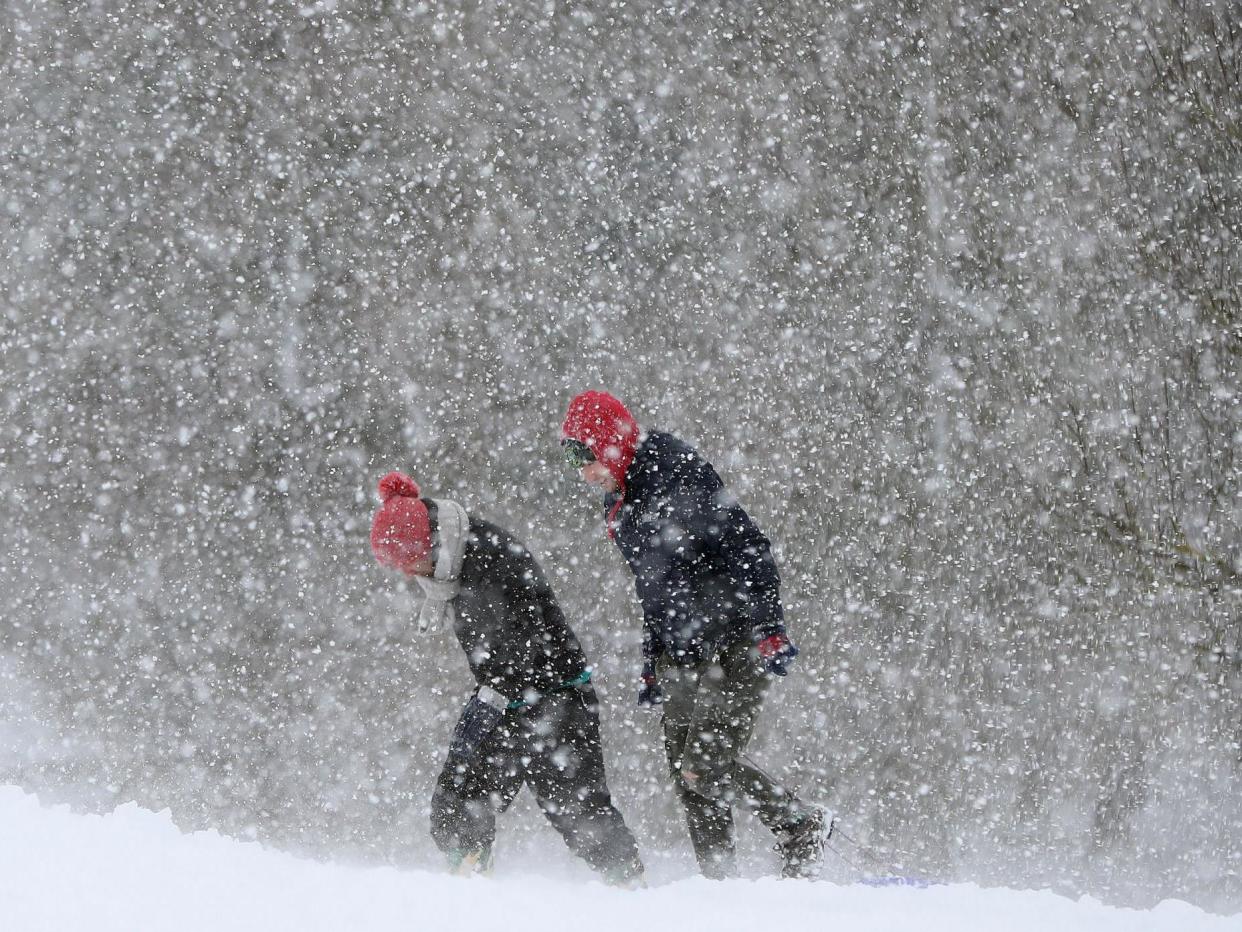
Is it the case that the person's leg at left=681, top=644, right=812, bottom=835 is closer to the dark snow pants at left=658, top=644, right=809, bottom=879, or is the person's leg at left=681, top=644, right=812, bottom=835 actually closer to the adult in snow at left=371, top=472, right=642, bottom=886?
the dark snow pants at left=658, top=644, right=809, bottom=879

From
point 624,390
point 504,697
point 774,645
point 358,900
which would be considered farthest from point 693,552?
point 624,390

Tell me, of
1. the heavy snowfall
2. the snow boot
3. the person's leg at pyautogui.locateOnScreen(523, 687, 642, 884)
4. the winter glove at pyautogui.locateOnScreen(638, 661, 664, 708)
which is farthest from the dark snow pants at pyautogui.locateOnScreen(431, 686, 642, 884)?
the heavy snowfall

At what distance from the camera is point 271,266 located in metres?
4.27

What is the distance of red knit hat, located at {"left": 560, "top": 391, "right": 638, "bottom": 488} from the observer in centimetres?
273

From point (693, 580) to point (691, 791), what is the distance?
77 cm

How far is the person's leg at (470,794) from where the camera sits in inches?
112

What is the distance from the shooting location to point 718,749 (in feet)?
9.42

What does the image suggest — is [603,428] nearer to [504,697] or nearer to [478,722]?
[504,697]

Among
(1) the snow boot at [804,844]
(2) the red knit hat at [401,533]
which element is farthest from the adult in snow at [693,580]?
(2) the red knit hat at [401,533]

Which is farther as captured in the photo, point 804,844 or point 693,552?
point 804,844

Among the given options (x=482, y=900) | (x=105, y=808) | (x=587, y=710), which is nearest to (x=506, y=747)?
(x=587, y=710)

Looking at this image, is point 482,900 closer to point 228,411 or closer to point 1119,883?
point 228,411

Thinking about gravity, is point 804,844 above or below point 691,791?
below

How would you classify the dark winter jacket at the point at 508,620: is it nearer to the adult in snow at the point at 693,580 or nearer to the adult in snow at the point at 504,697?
the adult in snow at the point at 504,697
